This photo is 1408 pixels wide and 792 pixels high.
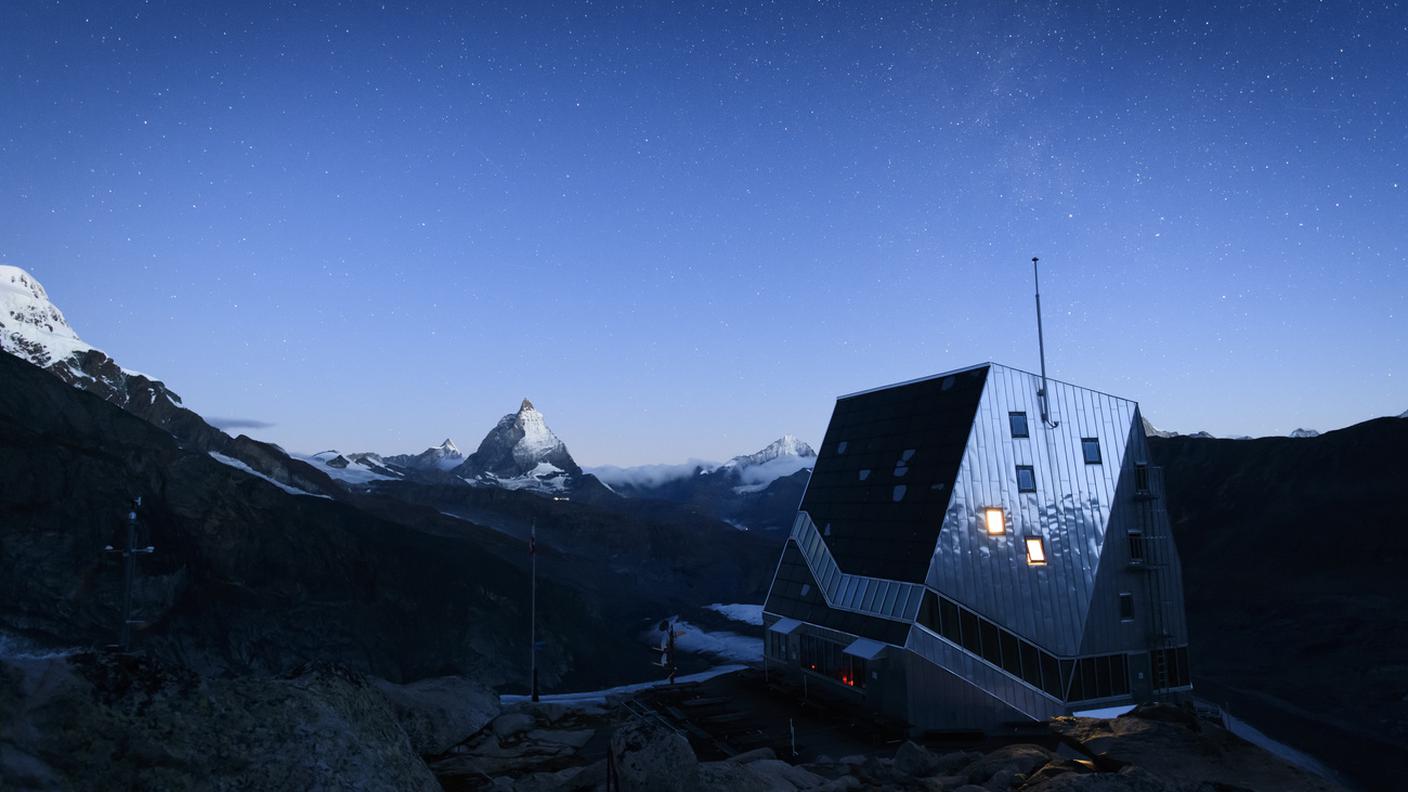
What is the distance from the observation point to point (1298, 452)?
4803 inches

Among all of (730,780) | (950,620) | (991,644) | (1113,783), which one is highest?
(1113,783)

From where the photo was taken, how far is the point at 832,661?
1489 inches

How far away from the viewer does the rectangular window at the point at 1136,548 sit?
37.6 m

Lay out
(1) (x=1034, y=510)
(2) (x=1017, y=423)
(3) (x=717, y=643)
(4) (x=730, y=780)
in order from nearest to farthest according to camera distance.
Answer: (4) (x=730, y=780) < (1) (x=1034, y=510) < (2) (x=1017, y=423) < (3) (x=717, y=643)

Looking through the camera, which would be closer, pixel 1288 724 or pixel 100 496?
pixel 1288 724

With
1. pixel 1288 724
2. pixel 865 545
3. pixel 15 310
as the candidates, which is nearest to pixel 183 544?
pixel 865 545

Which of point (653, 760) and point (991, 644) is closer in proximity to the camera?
point (653, 760)

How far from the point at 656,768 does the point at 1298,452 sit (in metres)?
146

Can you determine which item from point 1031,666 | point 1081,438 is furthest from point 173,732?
point 1081,438

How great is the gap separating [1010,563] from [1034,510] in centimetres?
302

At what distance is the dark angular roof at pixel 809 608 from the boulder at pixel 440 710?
18.4 meters

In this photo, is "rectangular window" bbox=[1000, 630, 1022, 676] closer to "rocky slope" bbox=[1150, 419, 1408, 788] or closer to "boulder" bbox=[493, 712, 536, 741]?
"boulder" bbox=[493, 712, 536, 741]

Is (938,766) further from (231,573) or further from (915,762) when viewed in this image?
(231,573)

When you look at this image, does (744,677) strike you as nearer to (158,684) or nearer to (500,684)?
(158,684)
